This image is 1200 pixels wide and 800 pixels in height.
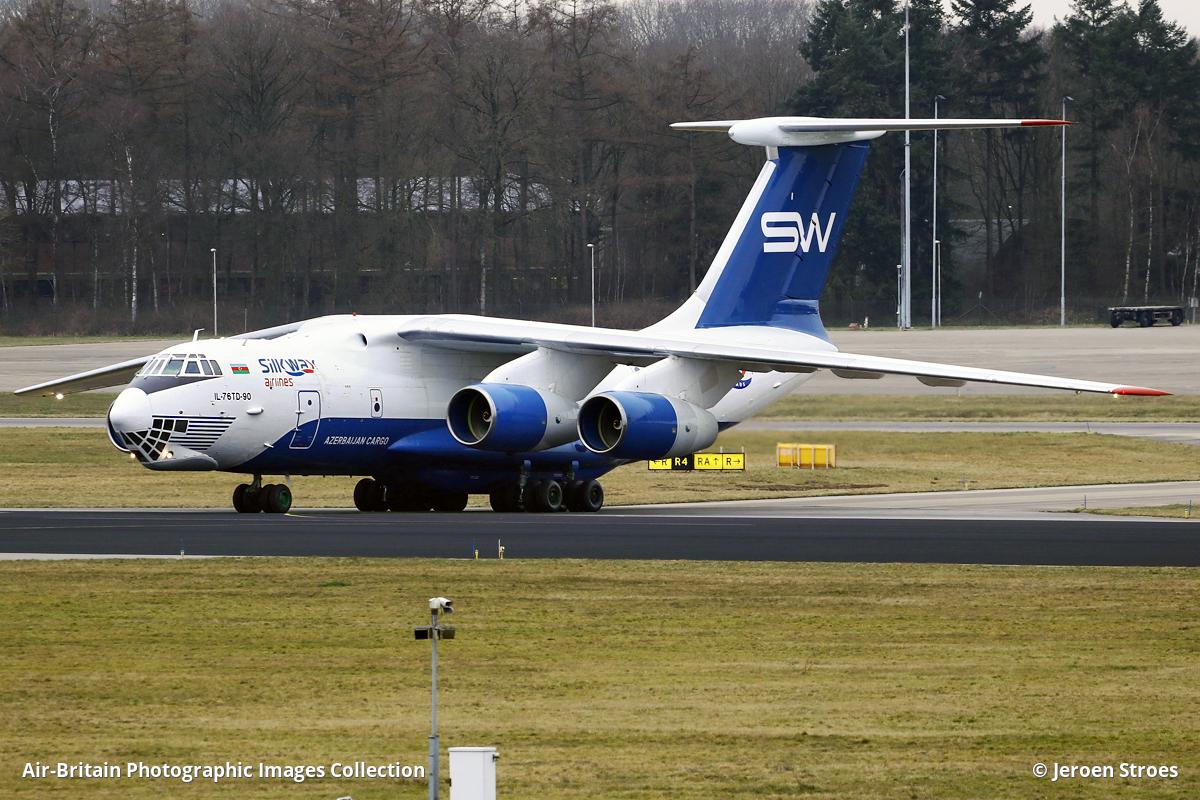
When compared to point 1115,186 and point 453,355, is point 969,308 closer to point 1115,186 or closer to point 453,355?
point 1115,186

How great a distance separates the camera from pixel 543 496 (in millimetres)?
28094

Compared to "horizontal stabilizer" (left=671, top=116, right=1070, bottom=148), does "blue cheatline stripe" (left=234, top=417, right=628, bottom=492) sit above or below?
below

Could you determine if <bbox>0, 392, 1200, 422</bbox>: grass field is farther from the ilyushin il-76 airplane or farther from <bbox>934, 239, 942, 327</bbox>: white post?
<bbox>934, 239, 942, 327</bbox>: white post

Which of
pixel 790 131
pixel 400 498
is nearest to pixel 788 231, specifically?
pixel 790 131

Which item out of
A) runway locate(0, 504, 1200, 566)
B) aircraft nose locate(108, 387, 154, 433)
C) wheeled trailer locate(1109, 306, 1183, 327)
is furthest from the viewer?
wheeled trailer locate(1109, 306, 1183, 327)

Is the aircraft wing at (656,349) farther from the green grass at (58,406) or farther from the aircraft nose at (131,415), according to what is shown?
the green grass at (58,406)

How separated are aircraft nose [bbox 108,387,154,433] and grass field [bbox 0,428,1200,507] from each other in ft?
16.8

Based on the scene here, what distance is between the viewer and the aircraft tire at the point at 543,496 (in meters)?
28.1

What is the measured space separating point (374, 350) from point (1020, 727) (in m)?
18.0

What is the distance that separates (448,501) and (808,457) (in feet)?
32.5

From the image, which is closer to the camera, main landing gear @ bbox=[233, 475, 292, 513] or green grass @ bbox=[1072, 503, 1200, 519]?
green grass @ bbox=[1072, 503, 1200, 519]

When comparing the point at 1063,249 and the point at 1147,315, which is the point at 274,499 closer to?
the point at 1147,315

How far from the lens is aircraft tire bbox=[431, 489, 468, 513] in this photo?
94.7 feet

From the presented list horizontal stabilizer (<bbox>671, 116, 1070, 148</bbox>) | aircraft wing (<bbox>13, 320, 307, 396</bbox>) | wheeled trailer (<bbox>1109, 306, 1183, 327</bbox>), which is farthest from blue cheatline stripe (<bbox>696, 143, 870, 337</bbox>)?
wheeled trailer (<bbox>1109, 306, 1183, 327</bbox>)
